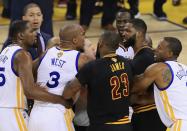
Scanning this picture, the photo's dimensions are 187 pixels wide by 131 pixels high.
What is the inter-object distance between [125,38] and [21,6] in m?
2.38

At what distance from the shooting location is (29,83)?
14.8 ft

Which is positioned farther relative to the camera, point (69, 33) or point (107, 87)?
point (69, 33)

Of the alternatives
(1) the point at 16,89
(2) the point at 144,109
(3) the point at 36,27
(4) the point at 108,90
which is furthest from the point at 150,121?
(3) the point at 36,27

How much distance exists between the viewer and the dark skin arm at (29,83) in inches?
178

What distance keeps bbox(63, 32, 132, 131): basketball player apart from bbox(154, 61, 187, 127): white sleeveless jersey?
0.32 meters

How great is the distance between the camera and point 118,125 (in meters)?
4.42

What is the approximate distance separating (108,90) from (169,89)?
1.87 ft

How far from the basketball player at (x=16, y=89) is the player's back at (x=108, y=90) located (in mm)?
365

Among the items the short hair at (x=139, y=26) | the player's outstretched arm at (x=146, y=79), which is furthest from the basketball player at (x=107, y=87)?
the short hair at (x=139, y=26)

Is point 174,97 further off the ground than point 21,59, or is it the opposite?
point 21,59

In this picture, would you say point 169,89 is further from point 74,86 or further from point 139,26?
point 139,26

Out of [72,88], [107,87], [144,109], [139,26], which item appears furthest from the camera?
[139,26]

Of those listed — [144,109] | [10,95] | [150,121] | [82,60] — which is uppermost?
[82,60]

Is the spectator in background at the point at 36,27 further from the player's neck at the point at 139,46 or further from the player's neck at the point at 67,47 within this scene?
the player's neck at the point at 139,46
